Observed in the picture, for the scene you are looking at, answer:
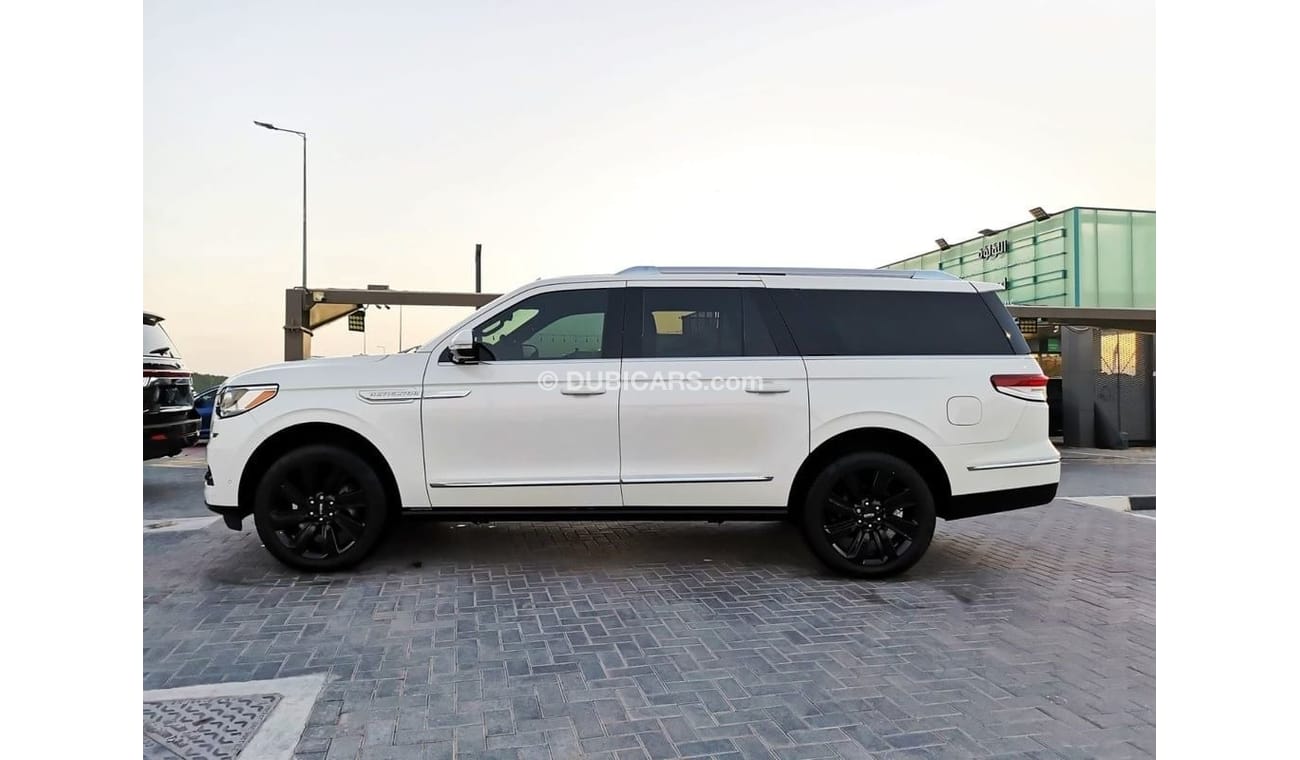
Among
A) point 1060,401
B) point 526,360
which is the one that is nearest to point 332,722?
point 526,360

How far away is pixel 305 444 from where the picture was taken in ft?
17.3

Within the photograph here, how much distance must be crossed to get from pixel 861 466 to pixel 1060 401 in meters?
13.9

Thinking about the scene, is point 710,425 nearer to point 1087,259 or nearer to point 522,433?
point 522,433

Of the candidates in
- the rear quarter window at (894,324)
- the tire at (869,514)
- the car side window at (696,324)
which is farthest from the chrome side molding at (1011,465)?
the car side window at (696,324)

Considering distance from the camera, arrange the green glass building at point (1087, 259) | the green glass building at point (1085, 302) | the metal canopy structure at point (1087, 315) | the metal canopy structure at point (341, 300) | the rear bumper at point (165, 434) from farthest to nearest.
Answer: the green glass building at point (1087, 259), the metal canopy structure at point (1087, 315), the green glass building at point (1085, 302), the metal canopy structure at point (341, 300), the rear bumper at point (165, 434)

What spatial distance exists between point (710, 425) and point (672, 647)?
1.66 m

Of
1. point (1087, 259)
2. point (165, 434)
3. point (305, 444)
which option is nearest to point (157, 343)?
point (165, 434)

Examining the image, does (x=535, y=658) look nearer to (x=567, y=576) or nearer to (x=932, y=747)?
(x=567, y=576)

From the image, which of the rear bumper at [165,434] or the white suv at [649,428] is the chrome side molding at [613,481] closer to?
the white suv at [649,428]

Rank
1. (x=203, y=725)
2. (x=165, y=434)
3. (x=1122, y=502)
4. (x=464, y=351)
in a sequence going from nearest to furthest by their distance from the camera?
(x=203, y=725)
(x=464, y=351)
(x=165, y=434)
(x=1122, y=502)

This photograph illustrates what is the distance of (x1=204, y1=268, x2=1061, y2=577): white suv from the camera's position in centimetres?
514

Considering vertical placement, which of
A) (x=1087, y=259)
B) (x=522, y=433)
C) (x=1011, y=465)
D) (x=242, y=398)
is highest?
(x=1087, y=259)

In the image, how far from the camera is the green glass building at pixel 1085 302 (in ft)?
52.4

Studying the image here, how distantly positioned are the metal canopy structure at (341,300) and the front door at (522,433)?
425 inches
